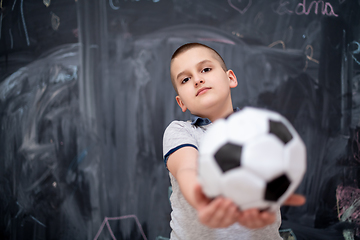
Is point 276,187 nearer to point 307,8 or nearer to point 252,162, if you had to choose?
point 252,162

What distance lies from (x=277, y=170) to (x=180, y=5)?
135cm

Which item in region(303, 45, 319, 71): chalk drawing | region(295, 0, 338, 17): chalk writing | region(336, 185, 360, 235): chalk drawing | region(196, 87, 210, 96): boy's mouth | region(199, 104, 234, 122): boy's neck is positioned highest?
region(295, 0, 338, 17): chalk writing

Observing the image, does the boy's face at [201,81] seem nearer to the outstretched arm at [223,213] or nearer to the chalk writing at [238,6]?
the outstretched arm at [223,213]

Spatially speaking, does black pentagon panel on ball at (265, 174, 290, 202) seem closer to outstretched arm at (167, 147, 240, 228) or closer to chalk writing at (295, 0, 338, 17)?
outstretched arm at (167, 147, 240, 228)

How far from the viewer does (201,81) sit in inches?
32.1

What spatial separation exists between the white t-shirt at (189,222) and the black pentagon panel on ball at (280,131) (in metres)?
0.29

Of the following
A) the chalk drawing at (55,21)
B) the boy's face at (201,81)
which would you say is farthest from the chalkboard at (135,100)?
the boy's face at (201,81)

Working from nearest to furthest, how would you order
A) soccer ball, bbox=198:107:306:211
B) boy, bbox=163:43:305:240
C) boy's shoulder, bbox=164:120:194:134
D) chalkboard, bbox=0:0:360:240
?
soccer ball, bbox=198:107:306:211 → boy, bbox=163:43:305:240 → boy's shoulder, bbox=164:120:194:134 → chalkboard, bbox=0:0:360:240

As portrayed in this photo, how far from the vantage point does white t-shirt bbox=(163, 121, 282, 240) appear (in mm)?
727

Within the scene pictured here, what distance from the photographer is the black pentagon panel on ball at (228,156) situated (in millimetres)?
440

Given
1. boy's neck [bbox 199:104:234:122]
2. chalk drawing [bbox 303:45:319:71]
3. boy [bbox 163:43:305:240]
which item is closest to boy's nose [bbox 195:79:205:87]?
boy [bbox 163:43:305:240]

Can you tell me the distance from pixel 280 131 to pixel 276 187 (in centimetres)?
11

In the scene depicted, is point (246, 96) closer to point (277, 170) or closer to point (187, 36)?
point (187, 36)

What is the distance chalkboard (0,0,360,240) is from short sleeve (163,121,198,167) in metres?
0.67
